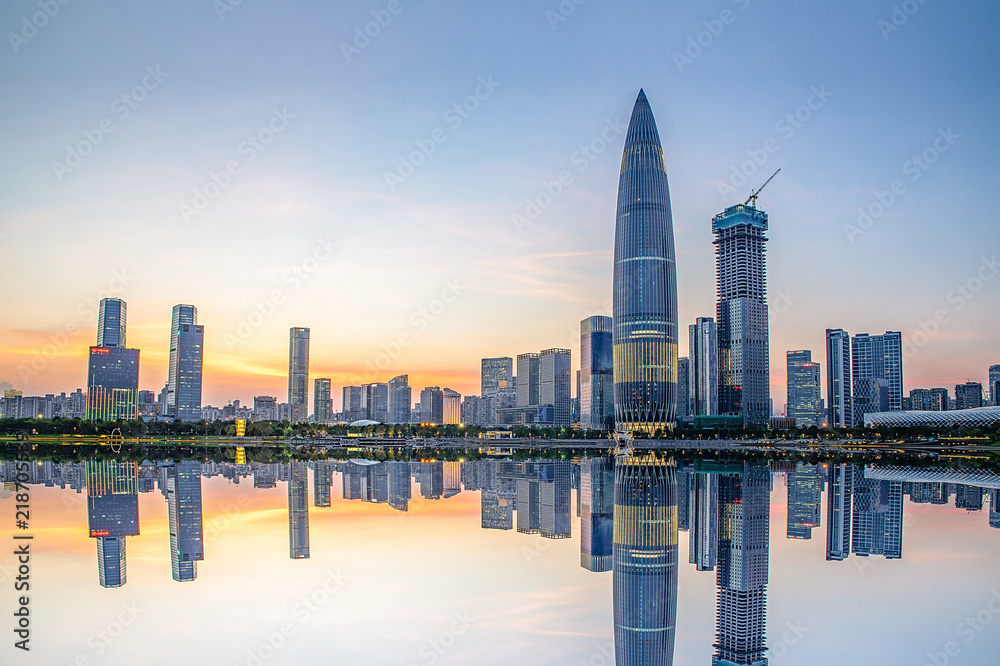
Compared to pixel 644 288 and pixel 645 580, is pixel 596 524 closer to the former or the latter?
pixel 645 580

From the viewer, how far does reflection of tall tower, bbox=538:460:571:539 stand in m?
29.5

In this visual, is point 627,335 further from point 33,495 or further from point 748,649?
point 748,649

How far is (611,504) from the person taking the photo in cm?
3747

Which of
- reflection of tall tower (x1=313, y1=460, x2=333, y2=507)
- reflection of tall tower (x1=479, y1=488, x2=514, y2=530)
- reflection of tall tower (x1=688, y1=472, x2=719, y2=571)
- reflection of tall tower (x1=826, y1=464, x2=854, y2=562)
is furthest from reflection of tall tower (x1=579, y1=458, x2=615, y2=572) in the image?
reflection of tall tower (x1=313, y1=460, x2=333, y2=507)

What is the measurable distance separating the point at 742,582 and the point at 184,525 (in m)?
19.9

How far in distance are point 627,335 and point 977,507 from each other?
492 feet

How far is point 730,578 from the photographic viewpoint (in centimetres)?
2139

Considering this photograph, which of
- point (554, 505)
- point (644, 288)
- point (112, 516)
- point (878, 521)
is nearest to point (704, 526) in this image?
point (878, 521)

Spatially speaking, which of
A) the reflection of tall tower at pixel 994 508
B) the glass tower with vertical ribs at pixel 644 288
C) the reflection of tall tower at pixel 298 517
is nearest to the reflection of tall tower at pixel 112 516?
the reflection of tall tower at pixel 298 517

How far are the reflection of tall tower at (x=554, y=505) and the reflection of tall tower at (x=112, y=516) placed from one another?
14.1 metres

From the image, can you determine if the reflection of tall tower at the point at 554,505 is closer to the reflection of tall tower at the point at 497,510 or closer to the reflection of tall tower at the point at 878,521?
the reflection of tall tower at the point at 497,510

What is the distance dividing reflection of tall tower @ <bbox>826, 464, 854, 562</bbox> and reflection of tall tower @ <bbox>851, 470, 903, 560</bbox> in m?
0.27

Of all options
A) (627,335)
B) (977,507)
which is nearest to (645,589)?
(977,507)

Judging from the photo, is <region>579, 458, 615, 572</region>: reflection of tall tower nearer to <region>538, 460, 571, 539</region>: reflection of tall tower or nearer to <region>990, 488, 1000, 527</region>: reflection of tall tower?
<region>538, 460, 571, 539</region>: reflection of tall tower
